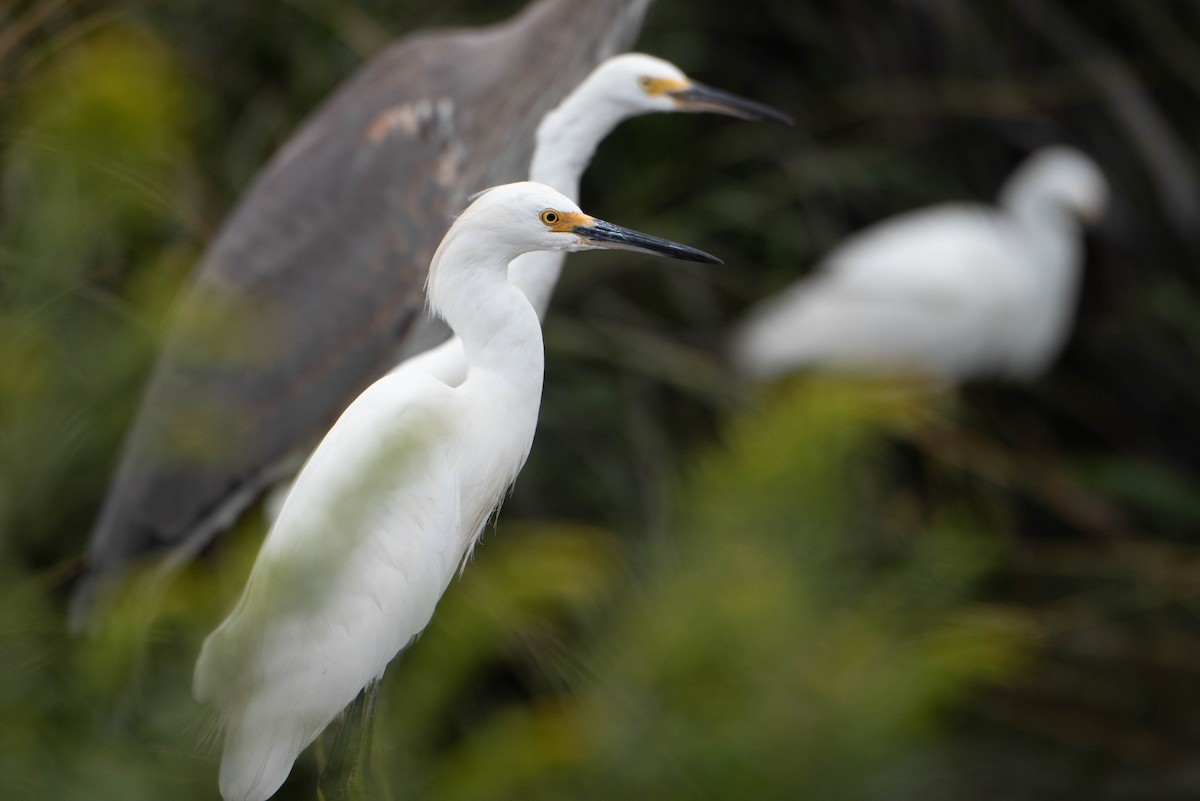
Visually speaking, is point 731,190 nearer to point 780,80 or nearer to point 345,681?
point 780,80

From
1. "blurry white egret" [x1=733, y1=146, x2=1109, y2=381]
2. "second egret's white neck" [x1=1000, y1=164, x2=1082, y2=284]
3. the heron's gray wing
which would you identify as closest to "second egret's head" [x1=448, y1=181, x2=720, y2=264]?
the heron's gray wing

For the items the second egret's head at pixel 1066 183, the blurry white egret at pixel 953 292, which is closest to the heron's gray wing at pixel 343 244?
the blurry white egret at pixel 953 292

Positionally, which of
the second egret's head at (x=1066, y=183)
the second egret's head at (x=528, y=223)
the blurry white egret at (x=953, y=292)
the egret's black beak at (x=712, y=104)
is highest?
the second egret's head at (x=528, y=223)

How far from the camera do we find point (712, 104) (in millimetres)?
1564

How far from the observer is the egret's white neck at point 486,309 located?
97 centimetres

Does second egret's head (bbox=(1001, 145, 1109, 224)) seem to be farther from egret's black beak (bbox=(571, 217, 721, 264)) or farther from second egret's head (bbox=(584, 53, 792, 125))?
egret's black beak (bbox=(571, 217, 721, 264))

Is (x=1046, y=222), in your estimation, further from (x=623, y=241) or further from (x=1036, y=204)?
(x=623, y=241)

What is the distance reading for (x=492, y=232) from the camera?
3.18ft

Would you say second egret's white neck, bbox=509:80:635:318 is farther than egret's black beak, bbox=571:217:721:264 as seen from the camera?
Yes

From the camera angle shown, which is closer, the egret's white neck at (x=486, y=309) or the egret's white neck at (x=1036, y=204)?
the egret's white neck at (x=486, y=309)

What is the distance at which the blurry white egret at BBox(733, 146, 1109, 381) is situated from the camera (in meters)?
2.79

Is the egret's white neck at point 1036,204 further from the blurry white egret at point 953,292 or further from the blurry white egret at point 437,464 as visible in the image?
the blurry white egret at point 437,464

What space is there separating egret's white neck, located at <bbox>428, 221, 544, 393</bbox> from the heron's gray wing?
0.64 metres

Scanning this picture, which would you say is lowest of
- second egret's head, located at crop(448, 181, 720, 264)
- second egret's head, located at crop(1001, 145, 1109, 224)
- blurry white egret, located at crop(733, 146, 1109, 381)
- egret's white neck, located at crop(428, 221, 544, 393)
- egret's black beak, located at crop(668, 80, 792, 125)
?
blurry white egret, located at crop(733, 146, 1109, 381)
